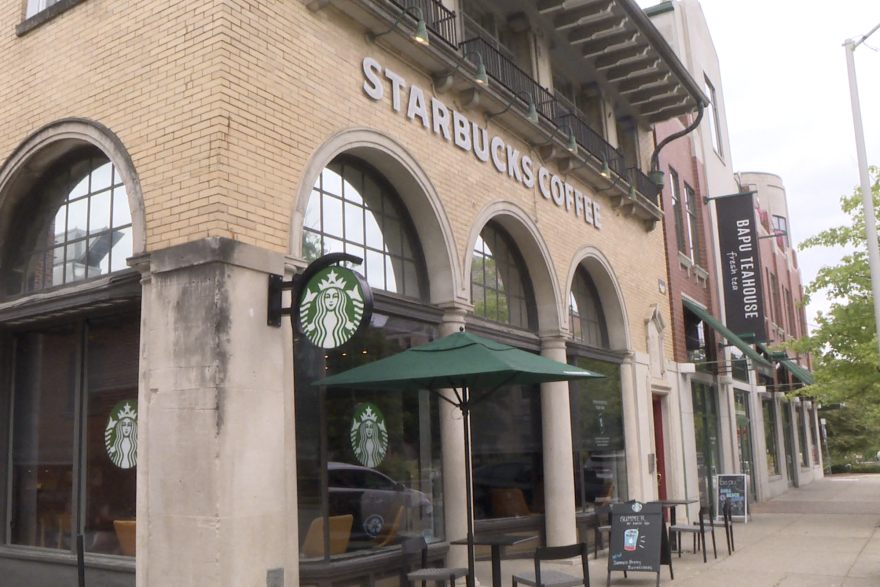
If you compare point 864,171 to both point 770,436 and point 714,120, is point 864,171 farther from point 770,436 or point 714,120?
point 770,436

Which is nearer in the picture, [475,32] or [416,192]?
[416,192]

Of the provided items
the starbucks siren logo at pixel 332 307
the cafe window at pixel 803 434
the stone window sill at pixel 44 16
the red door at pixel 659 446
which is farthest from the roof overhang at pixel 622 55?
the cafe window at pixel 803 434

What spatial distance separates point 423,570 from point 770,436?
72.0 feet

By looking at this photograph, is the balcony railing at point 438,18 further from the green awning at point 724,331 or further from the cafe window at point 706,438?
the cafe window at point 706,438

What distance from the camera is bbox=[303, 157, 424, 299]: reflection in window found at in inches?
330

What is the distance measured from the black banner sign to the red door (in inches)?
190

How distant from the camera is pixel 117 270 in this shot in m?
7.91

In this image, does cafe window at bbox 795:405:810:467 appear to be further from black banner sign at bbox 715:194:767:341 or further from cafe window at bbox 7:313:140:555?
cafe window at bbox 7:313:140:555

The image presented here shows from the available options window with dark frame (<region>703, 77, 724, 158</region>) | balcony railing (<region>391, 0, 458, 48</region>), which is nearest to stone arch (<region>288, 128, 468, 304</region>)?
balcony railing (<region>391, 0, 458, 48</region>)

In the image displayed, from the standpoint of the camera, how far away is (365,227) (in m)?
9.08

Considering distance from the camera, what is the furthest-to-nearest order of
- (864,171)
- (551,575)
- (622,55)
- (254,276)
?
(622,55)
(864,171)
(551,575)
(254,276)

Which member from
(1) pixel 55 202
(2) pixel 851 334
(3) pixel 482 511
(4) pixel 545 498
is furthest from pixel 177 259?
(2) pixel 851 334

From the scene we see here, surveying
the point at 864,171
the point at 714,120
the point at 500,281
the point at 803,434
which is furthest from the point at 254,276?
the point at 803,434

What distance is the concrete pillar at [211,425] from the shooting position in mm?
6285
